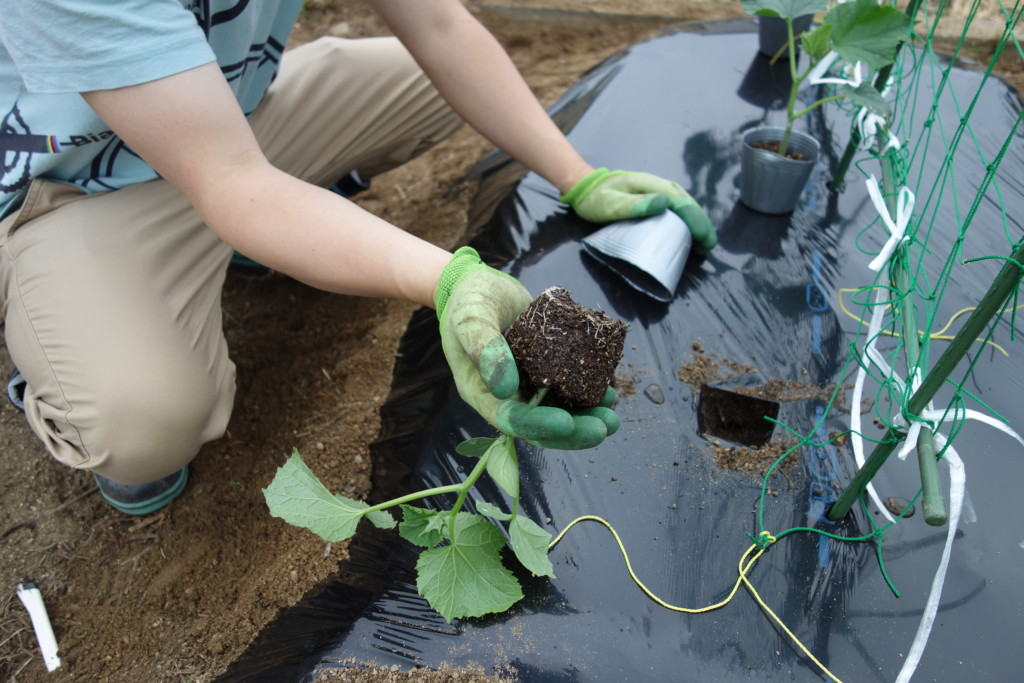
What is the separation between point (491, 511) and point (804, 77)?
4.44 feet

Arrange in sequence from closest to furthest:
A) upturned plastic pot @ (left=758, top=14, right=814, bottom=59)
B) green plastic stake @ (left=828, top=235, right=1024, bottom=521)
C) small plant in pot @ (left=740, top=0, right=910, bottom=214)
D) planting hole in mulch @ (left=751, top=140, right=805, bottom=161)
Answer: green plastic stake @ (left=828, top=235, right=1024, bottom=521)
small plant in pot @ (left=740, top=0, right=910, bottom=214)
planting hole in mulch @ (left=751, top=140, right=805, bottom=161)
upturned plastic pot @ (left=758, top=14, right=814, bottom=59)

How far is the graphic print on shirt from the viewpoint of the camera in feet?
4.27

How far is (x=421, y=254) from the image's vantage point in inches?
44.8

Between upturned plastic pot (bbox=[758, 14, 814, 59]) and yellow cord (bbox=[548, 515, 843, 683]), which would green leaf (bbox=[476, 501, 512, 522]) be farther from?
upturned plastic pot (bbox=[758, 14, 814, 59])

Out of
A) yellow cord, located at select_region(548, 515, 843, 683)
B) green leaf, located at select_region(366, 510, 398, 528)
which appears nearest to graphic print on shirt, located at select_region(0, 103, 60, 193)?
green leaf, located at select_region(366, 510, 398, 528)

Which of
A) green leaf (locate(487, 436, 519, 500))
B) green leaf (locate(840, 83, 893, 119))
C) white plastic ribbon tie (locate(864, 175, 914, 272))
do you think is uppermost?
green leaf (locate(840, 83, 893, 119))

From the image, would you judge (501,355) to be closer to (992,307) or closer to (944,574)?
(992,307)

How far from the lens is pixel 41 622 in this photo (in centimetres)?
138

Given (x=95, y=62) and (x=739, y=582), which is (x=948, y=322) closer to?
(x=739, y=582)

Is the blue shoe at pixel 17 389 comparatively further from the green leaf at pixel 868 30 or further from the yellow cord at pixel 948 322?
the green leaf at pixel 868 30

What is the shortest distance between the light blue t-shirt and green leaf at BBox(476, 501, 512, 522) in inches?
33.8

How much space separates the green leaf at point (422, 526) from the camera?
1.09 metres

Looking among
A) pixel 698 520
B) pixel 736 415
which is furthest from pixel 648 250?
pixel 698 520

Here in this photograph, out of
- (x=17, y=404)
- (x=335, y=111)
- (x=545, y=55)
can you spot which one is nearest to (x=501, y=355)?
(x=17, y=404)
